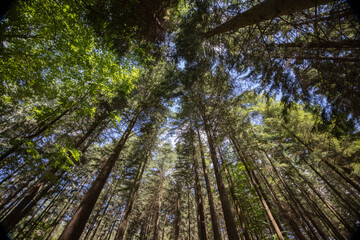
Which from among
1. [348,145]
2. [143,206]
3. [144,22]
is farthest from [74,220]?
[143,206]

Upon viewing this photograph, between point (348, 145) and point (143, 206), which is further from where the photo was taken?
point (143, 206)

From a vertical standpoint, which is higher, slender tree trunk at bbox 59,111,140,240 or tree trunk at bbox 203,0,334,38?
tree trunk at bbox 203,0,334,38

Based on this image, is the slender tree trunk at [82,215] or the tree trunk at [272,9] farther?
the slender tree trunk at [82,215]

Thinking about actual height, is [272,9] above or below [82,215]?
above

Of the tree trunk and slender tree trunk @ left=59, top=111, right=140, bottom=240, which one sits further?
slender tree trunk @ left=59, top=111, right=140, bottom=240

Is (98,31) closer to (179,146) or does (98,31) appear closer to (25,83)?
(25,83)

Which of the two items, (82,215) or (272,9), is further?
(82,215)

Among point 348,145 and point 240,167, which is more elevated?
point 240,167

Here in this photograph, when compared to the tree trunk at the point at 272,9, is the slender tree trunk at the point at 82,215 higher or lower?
lower

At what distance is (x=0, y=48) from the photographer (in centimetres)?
503

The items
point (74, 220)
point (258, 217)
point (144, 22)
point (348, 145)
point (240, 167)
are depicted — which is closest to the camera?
point (74, 220)

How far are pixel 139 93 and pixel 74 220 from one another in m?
8.81

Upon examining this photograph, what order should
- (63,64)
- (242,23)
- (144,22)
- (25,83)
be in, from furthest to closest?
(63,64), (25,83), (144,22), (242,23)

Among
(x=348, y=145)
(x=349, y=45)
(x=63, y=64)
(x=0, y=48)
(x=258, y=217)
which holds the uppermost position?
(x=63, y=64)
